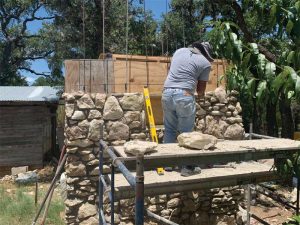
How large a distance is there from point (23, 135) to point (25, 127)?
0.32 m

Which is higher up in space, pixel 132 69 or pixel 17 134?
pixel 132 69

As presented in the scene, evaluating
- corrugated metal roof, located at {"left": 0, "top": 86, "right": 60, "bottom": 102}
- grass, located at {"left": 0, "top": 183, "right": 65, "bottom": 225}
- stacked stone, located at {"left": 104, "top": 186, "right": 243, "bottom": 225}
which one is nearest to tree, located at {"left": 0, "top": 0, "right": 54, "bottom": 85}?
corrugated metal roof, located at {"left": 0, "top": 86, "right": 60, "bottom": 102}

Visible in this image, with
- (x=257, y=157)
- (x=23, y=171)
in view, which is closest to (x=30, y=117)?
(x=23, y=171)

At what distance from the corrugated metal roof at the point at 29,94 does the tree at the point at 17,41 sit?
2067 mm

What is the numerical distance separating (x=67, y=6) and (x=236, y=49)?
12302mm

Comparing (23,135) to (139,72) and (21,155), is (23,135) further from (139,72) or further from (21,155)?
(139,72)

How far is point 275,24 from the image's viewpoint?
2498mm

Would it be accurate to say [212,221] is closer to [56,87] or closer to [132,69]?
[132,69]

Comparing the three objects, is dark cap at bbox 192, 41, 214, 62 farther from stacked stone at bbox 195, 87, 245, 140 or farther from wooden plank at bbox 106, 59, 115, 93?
stacked stone at bbox 195, 87, 245, 140

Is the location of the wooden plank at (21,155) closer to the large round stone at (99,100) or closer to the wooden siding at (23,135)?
the wooden siding at (23,135)

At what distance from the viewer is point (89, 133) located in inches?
258

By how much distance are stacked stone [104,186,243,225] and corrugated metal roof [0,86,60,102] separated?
31.3ft

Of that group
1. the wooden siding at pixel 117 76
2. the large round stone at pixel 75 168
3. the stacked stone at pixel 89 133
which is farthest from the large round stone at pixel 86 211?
the wooden siding at pixel 117 76

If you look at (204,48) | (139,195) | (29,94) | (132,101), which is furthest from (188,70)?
(29,94)
